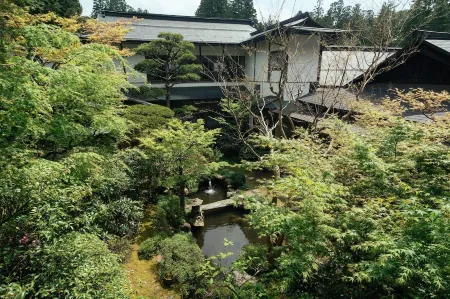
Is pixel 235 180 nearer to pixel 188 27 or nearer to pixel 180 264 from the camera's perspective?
pixel 180 264

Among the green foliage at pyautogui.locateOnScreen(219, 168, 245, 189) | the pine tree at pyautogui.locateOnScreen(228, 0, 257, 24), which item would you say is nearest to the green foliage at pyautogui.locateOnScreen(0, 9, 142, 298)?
the green foliage at pyautogui.locateOnScreen(219, 168, 245, 189)

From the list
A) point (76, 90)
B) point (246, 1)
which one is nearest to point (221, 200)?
point (76, 90)

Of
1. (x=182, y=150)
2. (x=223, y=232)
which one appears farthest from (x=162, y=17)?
(x=223, y=232)

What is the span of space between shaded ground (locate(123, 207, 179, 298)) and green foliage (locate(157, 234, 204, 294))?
0.76 feet

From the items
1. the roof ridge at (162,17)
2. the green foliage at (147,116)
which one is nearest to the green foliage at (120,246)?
the green foliage at (147,116)

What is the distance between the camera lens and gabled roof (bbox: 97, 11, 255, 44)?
21.6m

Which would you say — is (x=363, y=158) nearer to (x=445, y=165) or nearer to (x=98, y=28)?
(x=445, y=165)

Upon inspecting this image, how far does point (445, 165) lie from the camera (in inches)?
191

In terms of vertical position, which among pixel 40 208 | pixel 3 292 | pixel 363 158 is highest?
pixel 363 158

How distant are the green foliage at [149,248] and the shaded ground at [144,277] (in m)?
0.15

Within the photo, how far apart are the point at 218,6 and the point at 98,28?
43.9 m

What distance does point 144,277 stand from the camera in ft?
24.3

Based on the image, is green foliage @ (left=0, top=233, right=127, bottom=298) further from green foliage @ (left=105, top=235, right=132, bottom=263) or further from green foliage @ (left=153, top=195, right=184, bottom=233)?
green foliage @ (left=153, top=195, right=184, bottom=233)

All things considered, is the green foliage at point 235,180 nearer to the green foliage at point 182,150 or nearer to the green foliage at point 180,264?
the green foliage at point 182,150
